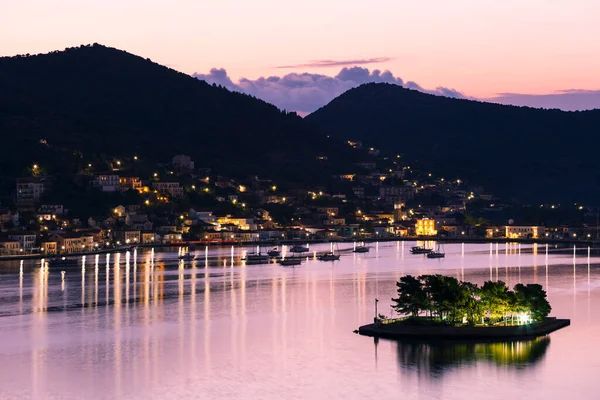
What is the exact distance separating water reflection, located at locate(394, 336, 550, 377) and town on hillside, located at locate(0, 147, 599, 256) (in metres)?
59.2

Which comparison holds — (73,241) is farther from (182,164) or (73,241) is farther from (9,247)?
(182,164)

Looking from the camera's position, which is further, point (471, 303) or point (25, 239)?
point (25, 239)

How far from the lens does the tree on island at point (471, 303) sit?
39.5 metres

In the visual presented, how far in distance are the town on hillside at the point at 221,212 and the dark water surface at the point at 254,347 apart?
3684 cm

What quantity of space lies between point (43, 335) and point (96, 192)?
252 feet

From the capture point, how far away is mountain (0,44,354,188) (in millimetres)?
141875

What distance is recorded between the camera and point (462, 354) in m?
35.8

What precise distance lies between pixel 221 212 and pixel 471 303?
88.7 meters

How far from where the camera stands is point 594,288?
185ft

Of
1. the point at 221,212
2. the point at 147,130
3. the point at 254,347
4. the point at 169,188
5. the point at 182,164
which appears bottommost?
the point at 254,347

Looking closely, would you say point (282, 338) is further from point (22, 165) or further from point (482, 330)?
point (22, 165)

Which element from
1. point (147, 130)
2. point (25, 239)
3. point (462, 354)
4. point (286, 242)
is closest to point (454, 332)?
point (462, 354)

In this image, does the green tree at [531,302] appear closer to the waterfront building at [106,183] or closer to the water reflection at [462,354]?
the water reflection at [462,354]

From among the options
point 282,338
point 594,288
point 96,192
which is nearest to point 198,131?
point 96,192
